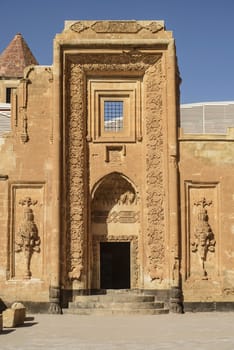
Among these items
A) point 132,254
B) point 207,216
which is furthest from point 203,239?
point 132,254

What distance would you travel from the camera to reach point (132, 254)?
26.7 metres

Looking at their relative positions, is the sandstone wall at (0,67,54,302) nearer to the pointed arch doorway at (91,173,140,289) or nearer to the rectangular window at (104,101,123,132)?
the pointed arch doorway at (91,173,140,289)

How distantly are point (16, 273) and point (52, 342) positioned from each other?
9.76 m

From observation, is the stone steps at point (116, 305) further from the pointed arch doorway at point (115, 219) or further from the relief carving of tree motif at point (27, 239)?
the relief carving of tree motif at point (27, 239)

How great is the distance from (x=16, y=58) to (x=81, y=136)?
Answer: 22924mm

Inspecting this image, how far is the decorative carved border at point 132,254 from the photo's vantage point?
26484mm

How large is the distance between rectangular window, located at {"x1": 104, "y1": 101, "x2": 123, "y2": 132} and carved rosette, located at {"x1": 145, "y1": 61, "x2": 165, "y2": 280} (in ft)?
4.08

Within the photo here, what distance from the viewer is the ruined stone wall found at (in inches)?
1011

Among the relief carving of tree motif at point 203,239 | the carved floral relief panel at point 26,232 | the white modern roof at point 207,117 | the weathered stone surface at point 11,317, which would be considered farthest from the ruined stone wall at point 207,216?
the white modern roof at point 207,117

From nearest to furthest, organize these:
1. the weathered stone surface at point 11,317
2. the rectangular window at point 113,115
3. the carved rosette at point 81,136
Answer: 1. the weathered stone surface at point 11,317
2. the carved rosette at point 81,136
3. the rectangular window at point 113,115

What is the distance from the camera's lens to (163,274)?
2575 cm

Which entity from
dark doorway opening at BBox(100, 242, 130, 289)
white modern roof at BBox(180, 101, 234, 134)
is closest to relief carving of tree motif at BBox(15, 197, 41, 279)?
dark doorway opening at BBox(100, 242, 130, 289)

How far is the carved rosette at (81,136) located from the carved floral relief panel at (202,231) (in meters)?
1.14

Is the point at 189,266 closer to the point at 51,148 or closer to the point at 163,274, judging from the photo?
the point at 163,274
